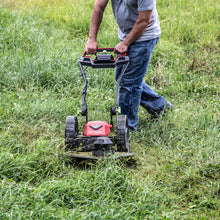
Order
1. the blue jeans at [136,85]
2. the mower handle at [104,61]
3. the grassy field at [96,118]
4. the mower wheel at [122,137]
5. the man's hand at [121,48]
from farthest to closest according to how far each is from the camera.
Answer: the blue jeans at [136,85] < the man's hand at [121,48] < the mower handle at [104,61] < the mower wheel at [122,137] < the grassy field at [96,118]

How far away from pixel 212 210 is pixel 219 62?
151 inches

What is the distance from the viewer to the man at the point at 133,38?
3602mm

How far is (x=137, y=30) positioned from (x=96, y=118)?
1294mm

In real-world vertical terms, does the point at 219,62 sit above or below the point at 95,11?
below

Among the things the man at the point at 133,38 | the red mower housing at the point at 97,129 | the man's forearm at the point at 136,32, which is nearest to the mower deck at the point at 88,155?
the red mower housing at the point at 97,129

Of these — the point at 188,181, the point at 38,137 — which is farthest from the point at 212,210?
the point at 38,137

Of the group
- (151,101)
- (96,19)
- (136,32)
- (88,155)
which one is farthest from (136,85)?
(88,155)

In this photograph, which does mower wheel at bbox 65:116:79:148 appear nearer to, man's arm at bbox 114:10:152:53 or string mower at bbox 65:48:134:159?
string mower at bbox 65:48:134:159

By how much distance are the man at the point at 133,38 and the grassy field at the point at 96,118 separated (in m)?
0.49

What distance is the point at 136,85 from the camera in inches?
157

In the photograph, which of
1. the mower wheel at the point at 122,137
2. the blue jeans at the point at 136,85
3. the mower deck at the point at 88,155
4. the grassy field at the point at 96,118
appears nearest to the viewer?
the grassy field at the point at 96,118

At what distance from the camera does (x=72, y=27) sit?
264 inches

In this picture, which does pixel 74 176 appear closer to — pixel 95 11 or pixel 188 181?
pixel 188 181

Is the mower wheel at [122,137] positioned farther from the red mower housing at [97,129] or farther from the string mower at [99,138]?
the red mower housing at [97,129]
